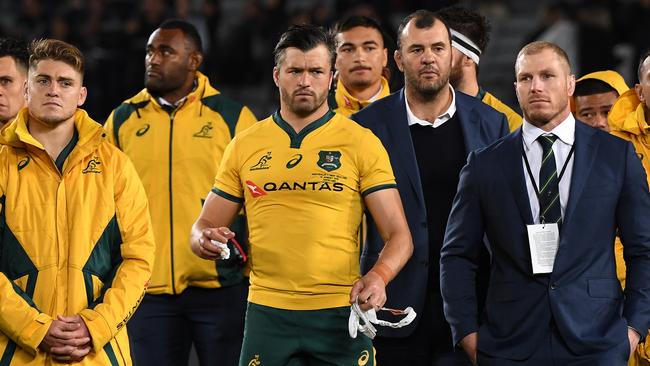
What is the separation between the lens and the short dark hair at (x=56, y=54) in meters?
5.36

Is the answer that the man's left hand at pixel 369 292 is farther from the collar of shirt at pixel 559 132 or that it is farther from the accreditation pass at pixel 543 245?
the collar of shirt at pixel 559 132

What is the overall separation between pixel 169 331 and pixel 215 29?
7877 mm

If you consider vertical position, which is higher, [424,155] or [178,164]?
[424,155]

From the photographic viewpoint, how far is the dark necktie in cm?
496

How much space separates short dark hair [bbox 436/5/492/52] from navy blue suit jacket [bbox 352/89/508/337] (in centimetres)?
113

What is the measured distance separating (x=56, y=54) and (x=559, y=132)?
2098mm

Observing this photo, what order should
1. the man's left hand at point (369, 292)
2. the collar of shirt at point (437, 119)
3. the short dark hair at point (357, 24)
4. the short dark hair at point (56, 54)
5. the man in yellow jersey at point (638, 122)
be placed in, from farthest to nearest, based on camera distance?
the short dark hair at point (357, 24), the collar of shirt at point (437, 119), the man in yellow jersey at point (638, 122), the short dark hair at point (56, 54), the man's left hand at point (369, 292)

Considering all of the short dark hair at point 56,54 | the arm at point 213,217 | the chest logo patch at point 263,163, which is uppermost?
the short dark hair at point 56,54

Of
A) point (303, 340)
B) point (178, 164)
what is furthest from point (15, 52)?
point (303, 340)

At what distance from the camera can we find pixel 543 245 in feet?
16.2

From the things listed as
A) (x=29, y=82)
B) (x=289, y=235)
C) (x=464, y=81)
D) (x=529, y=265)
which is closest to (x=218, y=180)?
(x=289, y=235)

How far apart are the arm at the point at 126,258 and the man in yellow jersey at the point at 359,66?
67.2 inches

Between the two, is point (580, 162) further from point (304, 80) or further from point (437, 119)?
point (304, 80)

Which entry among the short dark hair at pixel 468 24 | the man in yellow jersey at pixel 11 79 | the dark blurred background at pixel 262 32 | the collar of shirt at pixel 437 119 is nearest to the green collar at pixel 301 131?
the collar of shirt at pixel 437 119
